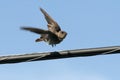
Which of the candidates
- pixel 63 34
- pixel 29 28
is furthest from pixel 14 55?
pixel 63 34

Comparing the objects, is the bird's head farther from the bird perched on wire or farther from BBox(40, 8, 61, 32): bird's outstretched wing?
BBox(40, 8, 61, 32): bird's outstretched wing

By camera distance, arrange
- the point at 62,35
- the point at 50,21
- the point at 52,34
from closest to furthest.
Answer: the point at 52,34 < the point at 50,21 < the point at 62,35

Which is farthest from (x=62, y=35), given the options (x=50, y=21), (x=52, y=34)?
(x=52, y=34)

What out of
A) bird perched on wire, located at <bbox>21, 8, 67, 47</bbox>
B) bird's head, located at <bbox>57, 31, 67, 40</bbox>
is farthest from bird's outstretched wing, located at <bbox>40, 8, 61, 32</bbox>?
bird's head, located at <bbox>57, 31, 67, 40</bbox>

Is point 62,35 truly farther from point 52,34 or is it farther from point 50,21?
point 52,34

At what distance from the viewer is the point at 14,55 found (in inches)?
475

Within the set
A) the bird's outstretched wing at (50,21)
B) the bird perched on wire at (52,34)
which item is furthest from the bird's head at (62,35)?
the bird's outstretched wing at (50,21)

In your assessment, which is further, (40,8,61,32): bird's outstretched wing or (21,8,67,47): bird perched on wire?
(40,8,61,32): bird's outstretched wing

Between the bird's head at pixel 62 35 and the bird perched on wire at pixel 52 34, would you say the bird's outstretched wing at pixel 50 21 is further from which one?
the bird's head at pixel 62 35

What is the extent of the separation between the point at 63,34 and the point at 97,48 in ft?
14.0

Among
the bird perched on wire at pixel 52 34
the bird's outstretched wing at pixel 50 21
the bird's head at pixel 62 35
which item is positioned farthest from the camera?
the bird's head at pixel 62 35

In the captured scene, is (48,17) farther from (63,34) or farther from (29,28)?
(29,28)

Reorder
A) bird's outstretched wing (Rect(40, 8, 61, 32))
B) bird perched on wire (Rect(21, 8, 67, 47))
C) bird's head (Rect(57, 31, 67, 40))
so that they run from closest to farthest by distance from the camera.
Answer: bird perched on wire (Rect(21, 8, 67, 47)) < bird's outstretched wing (Rect(40, 8, 61, 32)) < bird's head (Rect(57, 31, 67, 40))

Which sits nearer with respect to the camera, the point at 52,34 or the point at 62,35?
the point at 52,34
